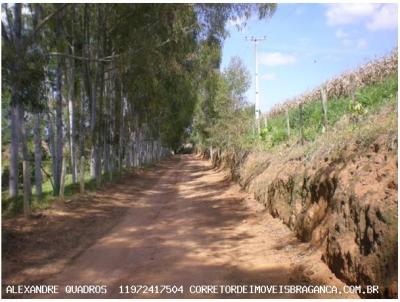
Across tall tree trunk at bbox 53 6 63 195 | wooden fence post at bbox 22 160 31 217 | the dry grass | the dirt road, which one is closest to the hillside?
the dirt road

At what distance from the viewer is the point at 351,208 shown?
632 centimetres

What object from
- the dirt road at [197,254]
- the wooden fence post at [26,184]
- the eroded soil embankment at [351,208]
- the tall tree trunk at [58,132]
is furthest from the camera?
the tall tree trunk at [58,132]

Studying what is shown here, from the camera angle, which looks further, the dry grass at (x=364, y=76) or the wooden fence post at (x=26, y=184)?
the dry grass at (x=364, y=76)

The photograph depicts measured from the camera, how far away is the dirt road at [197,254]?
6.64m

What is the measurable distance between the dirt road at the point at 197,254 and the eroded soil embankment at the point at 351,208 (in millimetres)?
355

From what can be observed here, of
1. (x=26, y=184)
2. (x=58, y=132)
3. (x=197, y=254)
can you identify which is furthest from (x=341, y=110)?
(x=26, y=184)

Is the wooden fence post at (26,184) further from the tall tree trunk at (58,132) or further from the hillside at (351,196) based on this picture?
the hillside at (351,196)

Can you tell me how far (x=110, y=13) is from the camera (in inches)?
729

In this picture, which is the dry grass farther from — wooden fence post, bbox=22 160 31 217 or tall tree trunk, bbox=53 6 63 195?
wooden fence post, bbox=22 160 31 217

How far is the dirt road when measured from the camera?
6.64 meters

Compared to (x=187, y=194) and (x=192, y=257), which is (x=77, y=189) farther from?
(x=192, y=257)

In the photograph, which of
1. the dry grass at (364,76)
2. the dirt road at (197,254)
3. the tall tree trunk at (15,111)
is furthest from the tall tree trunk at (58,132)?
the dry grass at (364,76)

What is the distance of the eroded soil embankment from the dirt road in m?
0.36

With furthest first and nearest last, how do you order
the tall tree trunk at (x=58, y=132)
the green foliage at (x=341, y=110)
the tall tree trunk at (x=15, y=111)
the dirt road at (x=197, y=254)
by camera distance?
the tall tree trunk at (x=58, y=132), the green foliage at (x=341, y=110), the tall tree trunk at (x=15, y=111), the dirt road at (x=197, y=254)
